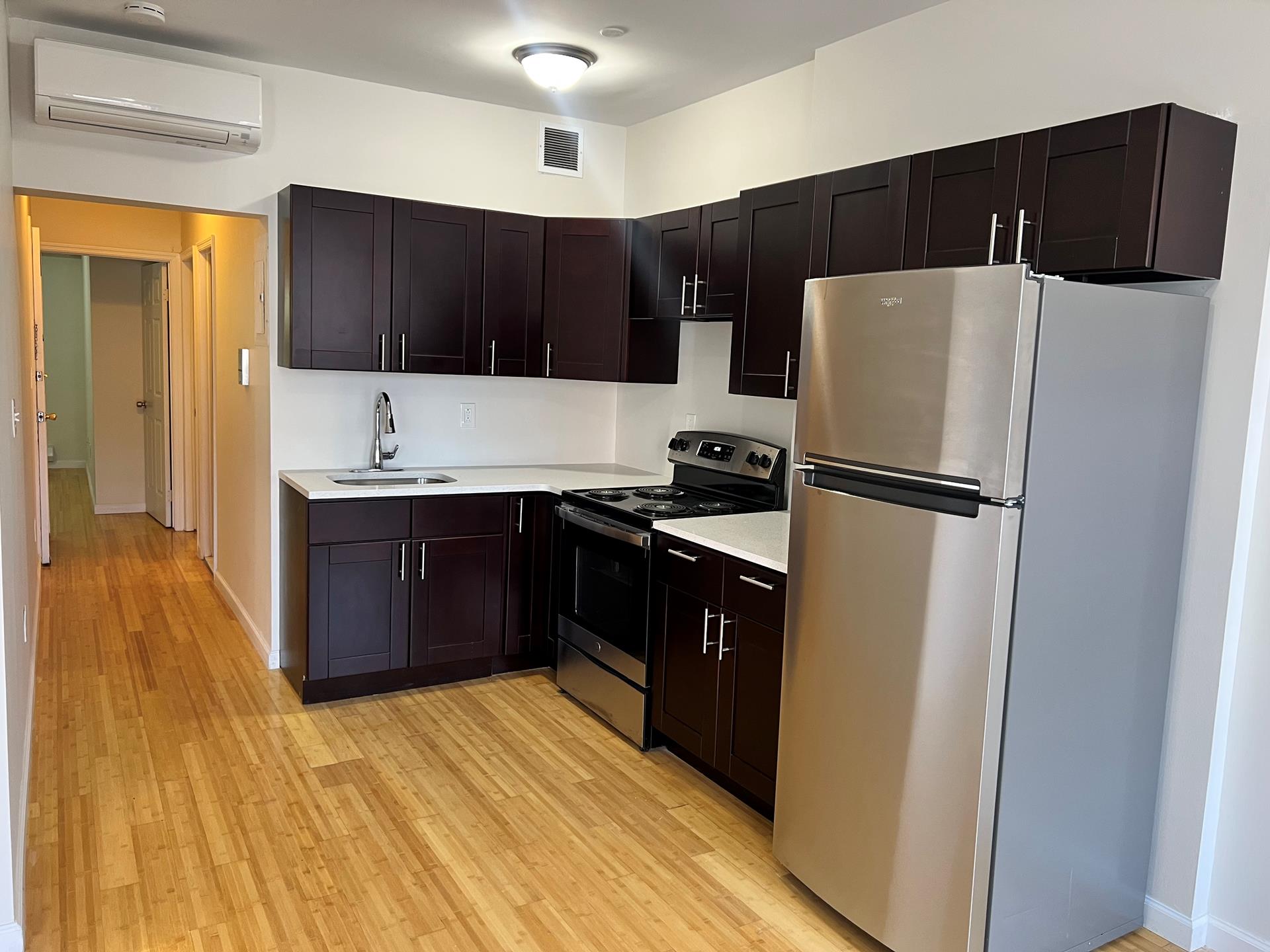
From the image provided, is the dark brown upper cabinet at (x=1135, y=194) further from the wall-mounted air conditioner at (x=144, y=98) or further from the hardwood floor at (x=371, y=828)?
the wall-mounted air conditioner at (x=144, y=98)

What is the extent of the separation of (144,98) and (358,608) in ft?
7.14

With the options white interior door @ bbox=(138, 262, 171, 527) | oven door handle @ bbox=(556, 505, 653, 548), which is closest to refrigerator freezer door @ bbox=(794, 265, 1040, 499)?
oven door handle @ bbox=(556, 505, 653, 548)

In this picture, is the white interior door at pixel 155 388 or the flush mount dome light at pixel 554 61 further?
the white interior door at pixel 155 388

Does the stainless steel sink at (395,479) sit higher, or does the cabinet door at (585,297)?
the cabinet door at (585,297)

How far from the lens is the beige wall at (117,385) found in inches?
316

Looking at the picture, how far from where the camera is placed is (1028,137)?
250 centimetres

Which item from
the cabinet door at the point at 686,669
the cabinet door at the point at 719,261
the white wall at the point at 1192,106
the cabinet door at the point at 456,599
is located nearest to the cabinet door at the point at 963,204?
the white wall at the point at 1192,106

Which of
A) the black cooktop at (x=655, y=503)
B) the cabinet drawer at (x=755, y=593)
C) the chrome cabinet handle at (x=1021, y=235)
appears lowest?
the cabinet drawer at (x=755, y=593)

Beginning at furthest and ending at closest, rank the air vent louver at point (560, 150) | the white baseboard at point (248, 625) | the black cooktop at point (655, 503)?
the air vent louver at point (560, 150), the white baseboard at point (248, 625), the black cooktop at point (655, 503)

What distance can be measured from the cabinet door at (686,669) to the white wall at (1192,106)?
1354 mm

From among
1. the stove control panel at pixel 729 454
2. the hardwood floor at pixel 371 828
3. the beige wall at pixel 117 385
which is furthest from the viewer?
the beige wall at pixel 117 385

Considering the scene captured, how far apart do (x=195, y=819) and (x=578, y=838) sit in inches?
47.6

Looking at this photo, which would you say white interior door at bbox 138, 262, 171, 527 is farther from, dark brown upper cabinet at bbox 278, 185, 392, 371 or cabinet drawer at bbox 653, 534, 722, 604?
cabinet drawer at bbox 653, 534, 722, 604

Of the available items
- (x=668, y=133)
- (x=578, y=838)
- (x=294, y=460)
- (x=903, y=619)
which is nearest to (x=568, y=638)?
(x=578, y=838)
